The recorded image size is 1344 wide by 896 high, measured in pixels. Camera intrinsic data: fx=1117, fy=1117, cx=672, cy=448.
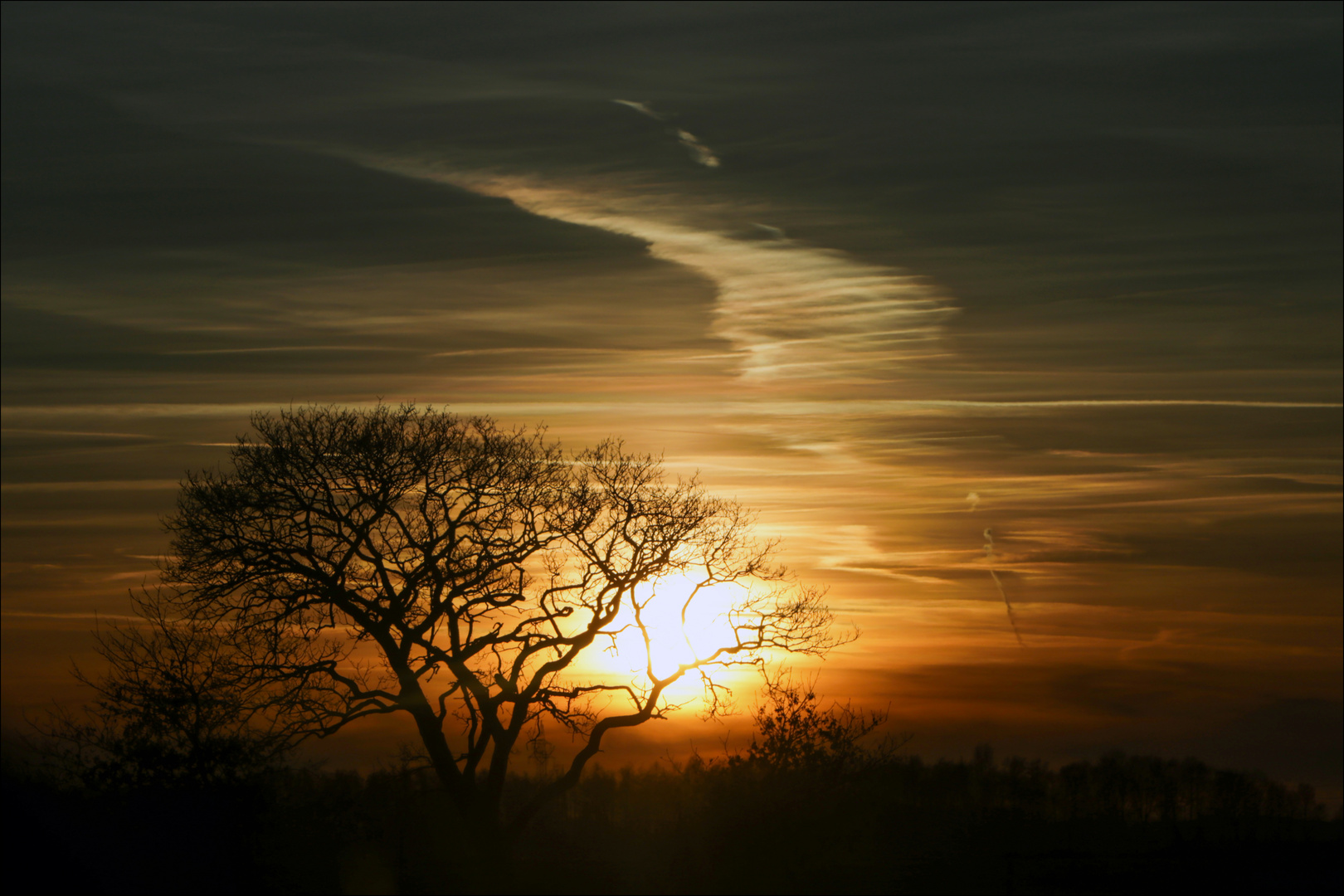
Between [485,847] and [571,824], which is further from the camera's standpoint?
[571,824]

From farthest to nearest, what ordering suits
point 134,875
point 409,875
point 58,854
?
point 409,875, point 134,875, point 58,854

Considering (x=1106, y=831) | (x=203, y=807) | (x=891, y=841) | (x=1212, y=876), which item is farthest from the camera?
(x=1106, y=831)

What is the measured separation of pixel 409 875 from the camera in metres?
26.4

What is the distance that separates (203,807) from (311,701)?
10.0 ft

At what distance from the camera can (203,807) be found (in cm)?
2348

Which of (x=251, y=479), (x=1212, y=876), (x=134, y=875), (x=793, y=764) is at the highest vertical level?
(x=251, y=479)

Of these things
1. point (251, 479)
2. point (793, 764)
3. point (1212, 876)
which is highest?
point (251, 479)

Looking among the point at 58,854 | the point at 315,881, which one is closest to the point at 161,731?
the point at 315,881

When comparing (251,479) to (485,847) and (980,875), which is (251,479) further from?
(980,875)

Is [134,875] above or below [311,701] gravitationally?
below

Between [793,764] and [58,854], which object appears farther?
[793,764]

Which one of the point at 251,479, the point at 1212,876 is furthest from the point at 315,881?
the point at 1212,876

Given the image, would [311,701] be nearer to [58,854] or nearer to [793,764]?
[793,764]

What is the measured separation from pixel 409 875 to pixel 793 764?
947cm
